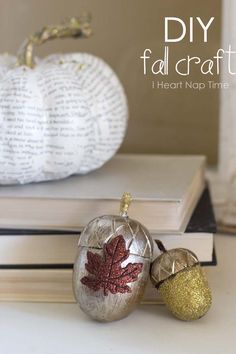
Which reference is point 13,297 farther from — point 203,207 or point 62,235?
point 203,207

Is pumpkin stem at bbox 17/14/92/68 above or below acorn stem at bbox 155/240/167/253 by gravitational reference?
above

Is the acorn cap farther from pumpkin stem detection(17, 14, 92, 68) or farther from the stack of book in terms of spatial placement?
pumpkin stem detection(17, 14, 92, 68)

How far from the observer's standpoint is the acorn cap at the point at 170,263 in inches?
19.5

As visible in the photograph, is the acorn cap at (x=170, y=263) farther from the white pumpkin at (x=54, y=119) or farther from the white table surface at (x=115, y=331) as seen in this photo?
the white pumpkin at (x=54, y=119)

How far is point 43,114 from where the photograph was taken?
60 cm

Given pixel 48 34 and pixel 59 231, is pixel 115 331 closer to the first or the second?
pixel 59 231

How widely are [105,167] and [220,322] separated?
0.26 m

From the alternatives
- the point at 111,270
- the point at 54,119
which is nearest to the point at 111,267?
the point at 111,270

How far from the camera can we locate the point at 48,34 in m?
0.66

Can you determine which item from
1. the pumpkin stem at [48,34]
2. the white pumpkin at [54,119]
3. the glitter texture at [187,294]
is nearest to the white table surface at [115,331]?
the glitter texture at [187,294]

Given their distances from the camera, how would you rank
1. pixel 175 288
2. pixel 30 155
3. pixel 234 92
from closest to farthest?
pixel 175 288 < pixel 30 155 < pixel 234 92

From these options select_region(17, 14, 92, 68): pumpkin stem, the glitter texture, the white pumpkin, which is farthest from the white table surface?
select_region(17, 14, 92, 68): pumpkin stem

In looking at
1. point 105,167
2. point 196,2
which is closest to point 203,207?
point 105,167

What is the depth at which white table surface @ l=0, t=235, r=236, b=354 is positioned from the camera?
1.51 ft
